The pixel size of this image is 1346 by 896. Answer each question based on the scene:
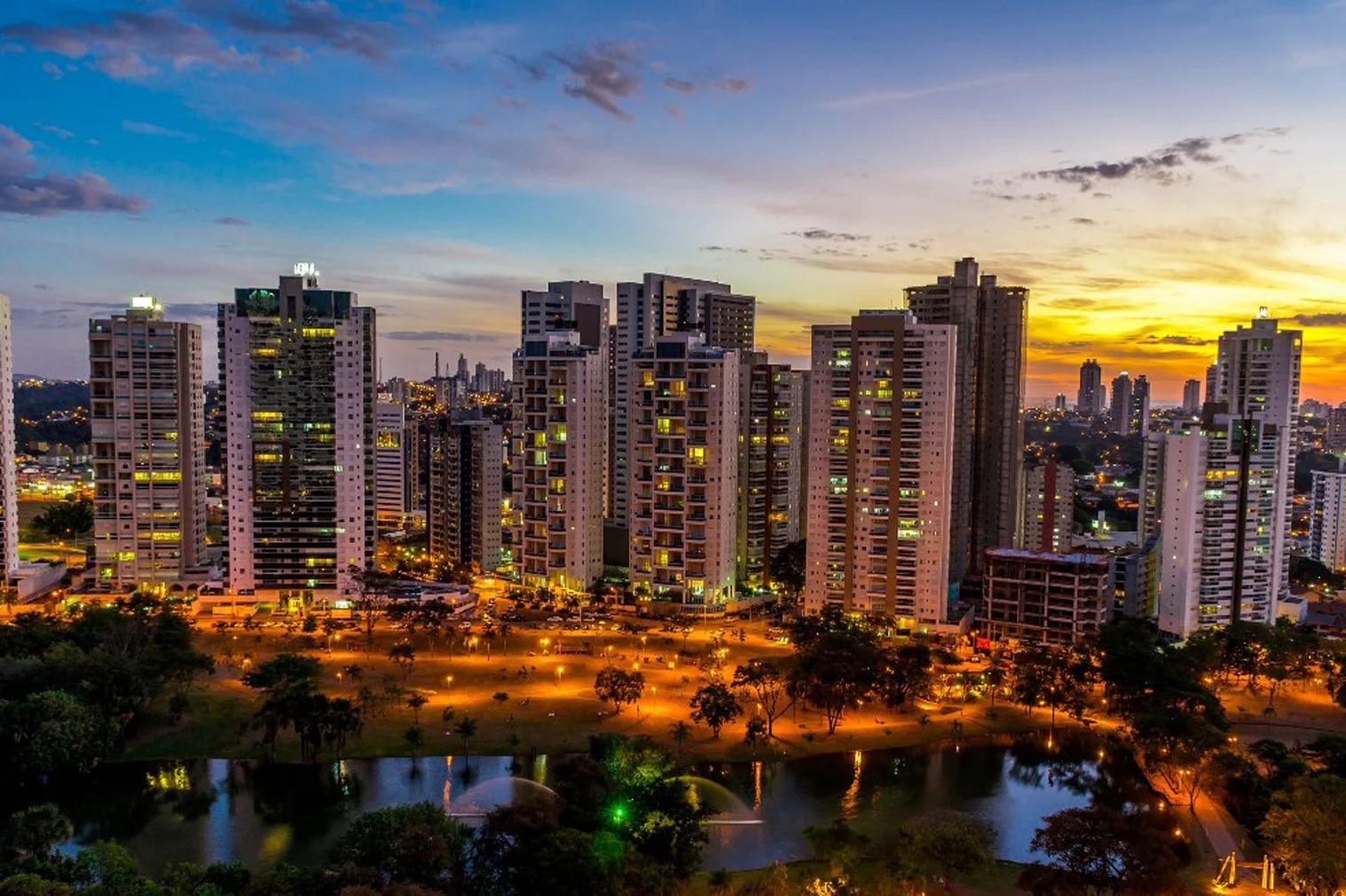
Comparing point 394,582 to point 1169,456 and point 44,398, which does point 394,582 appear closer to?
point 1169,456

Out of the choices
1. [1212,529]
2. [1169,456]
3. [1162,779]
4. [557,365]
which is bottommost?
[1162,779]

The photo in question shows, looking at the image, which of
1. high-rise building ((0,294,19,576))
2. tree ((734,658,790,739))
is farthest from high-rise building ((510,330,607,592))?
high-rise building ((0,294,19,576))

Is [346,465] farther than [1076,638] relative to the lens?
Yes

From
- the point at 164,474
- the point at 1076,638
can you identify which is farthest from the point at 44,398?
the point at 1076,638

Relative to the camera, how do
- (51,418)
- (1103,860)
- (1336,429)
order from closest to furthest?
(1103,860) → (1336,429) → (51,418)

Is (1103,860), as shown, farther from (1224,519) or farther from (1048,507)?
(1048,507)

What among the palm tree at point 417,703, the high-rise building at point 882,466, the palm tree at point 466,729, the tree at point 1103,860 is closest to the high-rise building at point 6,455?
the palm tree at point 417,703

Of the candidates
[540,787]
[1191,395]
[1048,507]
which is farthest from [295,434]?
[1191,395]

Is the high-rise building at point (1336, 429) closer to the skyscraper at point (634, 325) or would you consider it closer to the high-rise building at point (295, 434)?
the skyscraper at point (634, 325)
